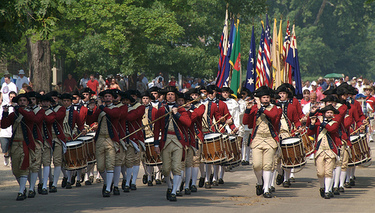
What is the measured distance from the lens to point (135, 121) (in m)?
15.0

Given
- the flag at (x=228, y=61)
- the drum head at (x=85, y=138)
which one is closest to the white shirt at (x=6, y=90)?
the flag at (x=228, y=61)

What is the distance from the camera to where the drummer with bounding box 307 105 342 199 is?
13.4m

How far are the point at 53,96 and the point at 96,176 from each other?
285cm

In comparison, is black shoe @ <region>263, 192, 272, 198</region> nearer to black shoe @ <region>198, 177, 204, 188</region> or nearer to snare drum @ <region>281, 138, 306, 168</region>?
snare drum @ <region>281, 138, 306, 168</region>

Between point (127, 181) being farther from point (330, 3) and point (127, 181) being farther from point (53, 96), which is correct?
point (330, 3)

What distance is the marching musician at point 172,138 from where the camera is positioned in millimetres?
13266

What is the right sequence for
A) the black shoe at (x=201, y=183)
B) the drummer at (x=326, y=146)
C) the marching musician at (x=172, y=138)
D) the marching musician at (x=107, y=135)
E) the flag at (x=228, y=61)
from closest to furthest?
1. the marching musician at (x=172, y=138)
2. the drummer at (x=326, y=146)
3. the marching musician at (x=107, y=135)
4. the black shoe at (x=201, y=183)
5. the flag at (x=228, y=61)

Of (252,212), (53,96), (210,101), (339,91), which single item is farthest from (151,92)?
(252,212)

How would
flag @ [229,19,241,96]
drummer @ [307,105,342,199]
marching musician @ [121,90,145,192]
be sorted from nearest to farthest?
drummer @ [307,105,342,199]
marching musician @ [121,90,145,192]
flag @ [229,19,241,96]

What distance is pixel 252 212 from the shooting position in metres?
11.7

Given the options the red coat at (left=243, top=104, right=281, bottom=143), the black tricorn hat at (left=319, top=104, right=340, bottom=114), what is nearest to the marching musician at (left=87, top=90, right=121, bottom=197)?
the red coat at (left=243, top=104, right=281, bottom=143)

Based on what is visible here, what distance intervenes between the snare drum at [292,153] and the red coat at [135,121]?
9.84 feet

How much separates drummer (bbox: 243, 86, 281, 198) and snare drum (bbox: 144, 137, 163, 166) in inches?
102

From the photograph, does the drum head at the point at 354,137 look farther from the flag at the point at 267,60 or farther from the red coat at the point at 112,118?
the flag at the point at 267,60
